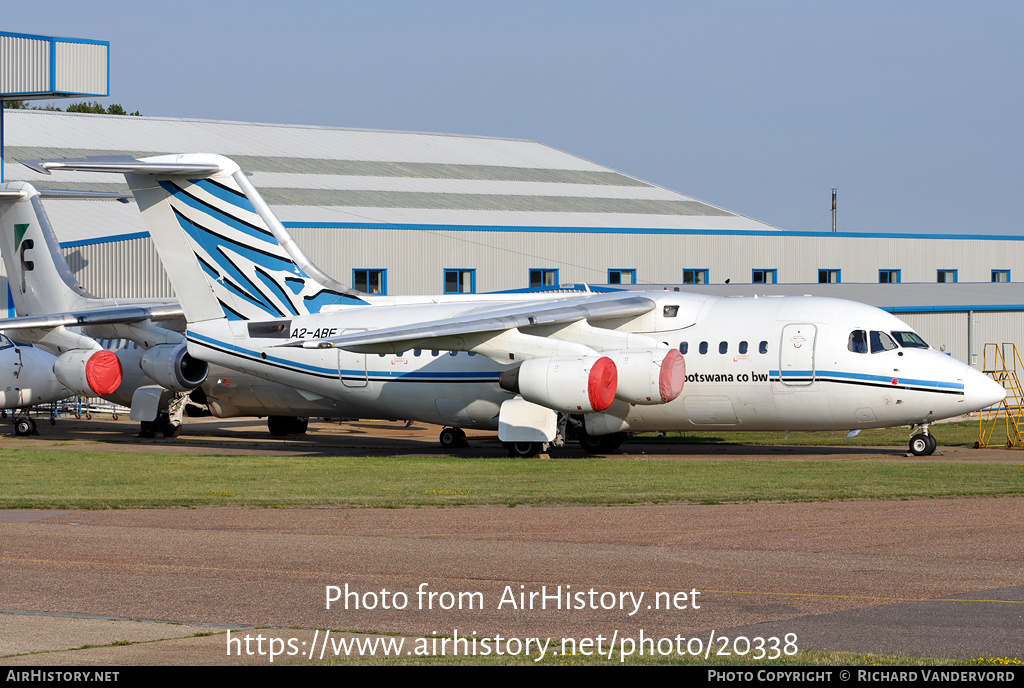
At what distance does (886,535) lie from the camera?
16.2 meters

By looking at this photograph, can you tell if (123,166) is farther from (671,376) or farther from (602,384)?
(671,376)

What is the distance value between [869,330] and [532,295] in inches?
333

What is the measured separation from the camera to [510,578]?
43.9 ft

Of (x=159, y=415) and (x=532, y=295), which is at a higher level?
(x=532, y=295)

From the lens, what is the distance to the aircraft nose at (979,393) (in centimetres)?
2578

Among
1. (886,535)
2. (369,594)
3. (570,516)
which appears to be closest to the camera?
(369,594)

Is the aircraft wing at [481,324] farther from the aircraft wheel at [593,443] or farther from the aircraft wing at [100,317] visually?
the aircraft wing at [100,317]

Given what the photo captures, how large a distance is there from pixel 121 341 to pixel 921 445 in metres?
23.5

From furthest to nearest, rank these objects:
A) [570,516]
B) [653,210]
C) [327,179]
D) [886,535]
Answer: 1. [653,210]
2. [327,179]
3. [570,516]
4. [886,535]

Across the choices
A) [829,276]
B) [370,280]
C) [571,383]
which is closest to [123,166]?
[571,383]

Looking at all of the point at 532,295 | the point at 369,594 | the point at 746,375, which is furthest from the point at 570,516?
the point at 532,295

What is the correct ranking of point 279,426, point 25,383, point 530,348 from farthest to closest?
point 25,383
point 279,426
point 530,348

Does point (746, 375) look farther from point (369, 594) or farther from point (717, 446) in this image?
point (369, 594)

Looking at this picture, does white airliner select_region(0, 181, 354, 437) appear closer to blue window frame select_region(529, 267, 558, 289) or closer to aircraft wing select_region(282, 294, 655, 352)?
aircraft wing select_region(282, 294, 655, 352)
